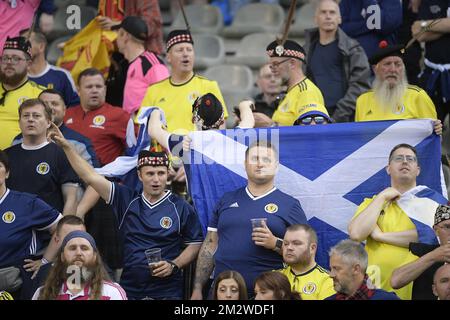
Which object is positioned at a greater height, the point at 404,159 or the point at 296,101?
the point at 296,101

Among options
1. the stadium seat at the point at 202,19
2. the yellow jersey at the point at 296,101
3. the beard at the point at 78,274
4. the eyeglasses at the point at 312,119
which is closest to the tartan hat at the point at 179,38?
the yellow jersey at the point at 296,101

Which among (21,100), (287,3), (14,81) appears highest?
(287,3)

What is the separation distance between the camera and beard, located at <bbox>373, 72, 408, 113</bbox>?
11.5 meters

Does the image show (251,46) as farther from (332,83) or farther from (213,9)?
(332,83)

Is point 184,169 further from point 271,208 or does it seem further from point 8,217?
point 8,217

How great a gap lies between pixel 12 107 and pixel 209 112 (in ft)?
7.16

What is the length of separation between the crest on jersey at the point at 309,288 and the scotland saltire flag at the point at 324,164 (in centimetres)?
106

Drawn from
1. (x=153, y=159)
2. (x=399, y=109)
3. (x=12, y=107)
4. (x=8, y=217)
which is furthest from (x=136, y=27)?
(x=8, y=217)

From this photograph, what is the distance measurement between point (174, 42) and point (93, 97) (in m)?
0.88

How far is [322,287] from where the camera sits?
947 centimetres

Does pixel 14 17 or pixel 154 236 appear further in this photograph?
pixel 14 17

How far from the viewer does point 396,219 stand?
10008 mm

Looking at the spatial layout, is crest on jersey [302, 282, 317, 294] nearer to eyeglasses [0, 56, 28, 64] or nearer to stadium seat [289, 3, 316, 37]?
eyeglasses [0, 56, 28, 64]
